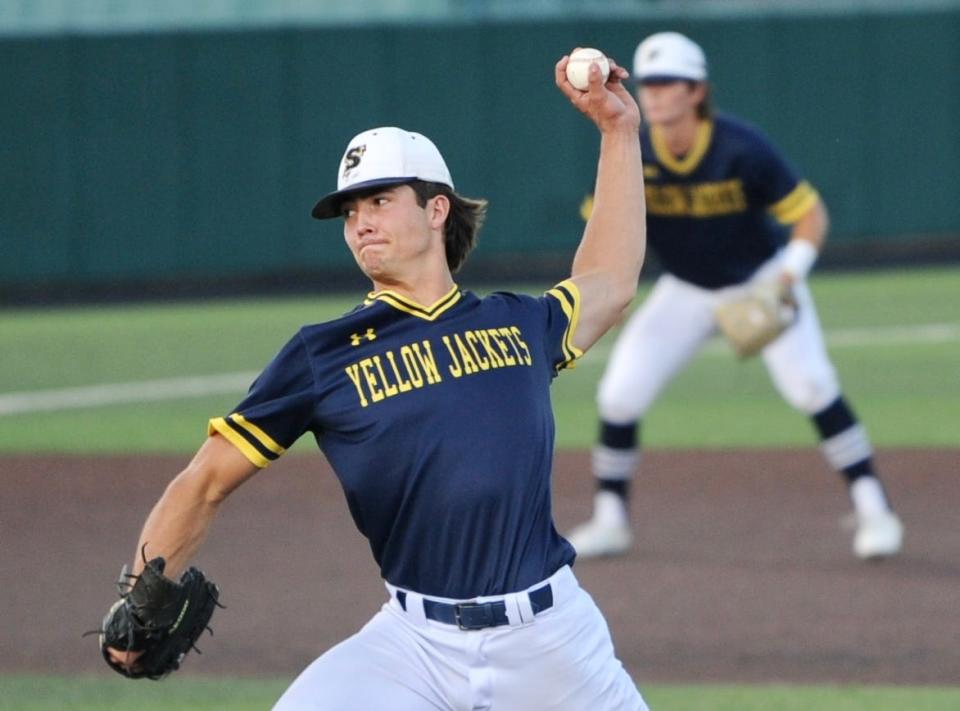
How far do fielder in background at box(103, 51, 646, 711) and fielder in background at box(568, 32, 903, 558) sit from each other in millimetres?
4074

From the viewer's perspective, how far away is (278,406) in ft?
12.7

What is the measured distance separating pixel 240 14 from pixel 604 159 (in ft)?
50.9

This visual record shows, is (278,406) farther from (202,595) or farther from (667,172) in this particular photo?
(667,172)

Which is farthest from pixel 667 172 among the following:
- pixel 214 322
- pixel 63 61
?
pixel 63 61

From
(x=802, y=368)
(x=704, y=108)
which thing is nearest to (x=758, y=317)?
(x=802, y=368)

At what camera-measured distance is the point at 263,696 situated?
625 cm

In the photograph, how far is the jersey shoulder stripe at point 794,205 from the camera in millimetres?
8109

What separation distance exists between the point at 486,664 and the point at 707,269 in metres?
4.56

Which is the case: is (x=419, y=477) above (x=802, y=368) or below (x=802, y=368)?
above

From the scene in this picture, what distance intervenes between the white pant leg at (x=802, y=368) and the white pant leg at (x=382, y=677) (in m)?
4.41

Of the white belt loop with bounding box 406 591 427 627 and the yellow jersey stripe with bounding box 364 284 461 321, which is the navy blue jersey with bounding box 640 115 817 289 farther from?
the white belt loop with bounding box 406 591 427 627

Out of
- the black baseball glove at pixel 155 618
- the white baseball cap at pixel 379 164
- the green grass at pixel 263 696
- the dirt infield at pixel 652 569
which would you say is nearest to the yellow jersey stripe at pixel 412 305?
the white baseball cap at pixel 379 164

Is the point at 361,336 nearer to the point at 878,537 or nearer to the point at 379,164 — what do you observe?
the point at 379,164

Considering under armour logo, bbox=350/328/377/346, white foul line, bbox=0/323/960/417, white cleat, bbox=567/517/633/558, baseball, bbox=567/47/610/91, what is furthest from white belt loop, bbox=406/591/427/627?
white foul line, bbox=0/323/960/417
